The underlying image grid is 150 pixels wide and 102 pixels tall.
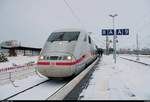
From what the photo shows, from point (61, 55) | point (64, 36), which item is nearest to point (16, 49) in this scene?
point (64, 36)

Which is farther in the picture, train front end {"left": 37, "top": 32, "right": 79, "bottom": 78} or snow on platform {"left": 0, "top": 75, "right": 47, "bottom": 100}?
train front end {"left": 37, "top": 32, "right": 79, "bottom": 78}

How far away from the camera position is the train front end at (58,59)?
9.51 m

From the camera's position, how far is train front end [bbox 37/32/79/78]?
9.51 meters

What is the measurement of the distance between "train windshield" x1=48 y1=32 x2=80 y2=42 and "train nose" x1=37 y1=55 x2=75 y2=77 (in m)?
1.72

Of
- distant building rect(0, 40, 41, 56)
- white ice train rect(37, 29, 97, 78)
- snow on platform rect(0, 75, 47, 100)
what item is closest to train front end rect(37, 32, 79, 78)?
white ice train rect(37, 29, 97, 78)

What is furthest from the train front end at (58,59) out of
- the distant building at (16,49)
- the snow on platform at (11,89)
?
the distant building at (16,49)

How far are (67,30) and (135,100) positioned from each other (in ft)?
23.8

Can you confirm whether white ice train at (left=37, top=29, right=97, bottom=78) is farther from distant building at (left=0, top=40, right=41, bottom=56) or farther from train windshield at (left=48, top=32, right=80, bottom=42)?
distant building at (left=0, top=40, right=41, bottom=56)

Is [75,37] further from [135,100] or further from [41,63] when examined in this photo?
[135,100]

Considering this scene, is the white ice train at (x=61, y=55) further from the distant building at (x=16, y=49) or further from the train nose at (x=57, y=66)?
the distant building at (x=16, y=49)

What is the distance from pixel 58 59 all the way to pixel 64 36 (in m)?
2.26

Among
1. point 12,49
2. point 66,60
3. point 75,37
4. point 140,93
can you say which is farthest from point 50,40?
point 12,49

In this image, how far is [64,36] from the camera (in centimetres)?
1147

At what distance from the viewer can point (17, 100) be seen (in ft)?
21.5
